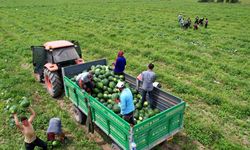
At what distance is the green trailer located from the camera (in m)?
5.47

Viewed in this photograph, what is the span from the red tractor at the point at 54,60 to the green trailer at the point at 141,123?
5.17ft

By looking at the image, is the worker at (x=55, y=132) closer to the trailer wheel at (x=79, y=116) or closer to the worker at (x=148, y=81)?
the trailer wheel at (x=79, y=116)

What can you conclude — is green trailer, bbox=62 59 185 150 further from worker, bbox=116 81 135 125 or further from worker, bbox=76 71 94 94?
worker, bbox=116 81 135 125

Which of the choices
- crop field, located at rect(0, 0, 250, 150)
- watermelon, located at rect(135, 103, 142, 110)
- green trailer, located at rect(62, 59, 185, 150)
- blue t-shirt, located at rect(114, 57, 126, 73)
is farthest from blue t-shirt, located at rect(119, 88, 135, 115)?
blue t-shirt, located at rect(114, 57, 126, 73)

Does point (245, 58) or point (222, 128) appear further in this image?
point (245, 58)

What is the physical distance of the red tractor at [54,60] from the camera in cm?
920

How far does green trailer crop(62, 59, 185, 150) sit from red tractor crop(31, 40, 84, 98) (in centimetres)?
158

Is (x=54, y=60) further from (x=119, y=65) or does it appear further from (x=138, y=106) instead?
(x=138, y=106)

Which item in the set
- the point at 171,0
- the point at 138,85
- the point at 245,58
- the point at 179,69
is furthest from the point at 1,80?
the point at 171,0

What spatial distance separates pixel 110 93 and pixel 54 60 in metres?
3.04

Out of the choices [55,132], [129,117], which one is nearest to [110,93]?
[129,117]

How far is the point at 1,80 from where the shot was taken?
1099 cm

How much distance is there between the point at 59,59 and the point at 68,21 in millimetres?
16948

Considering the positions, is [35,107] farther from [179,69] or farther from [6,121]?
[179,69]
